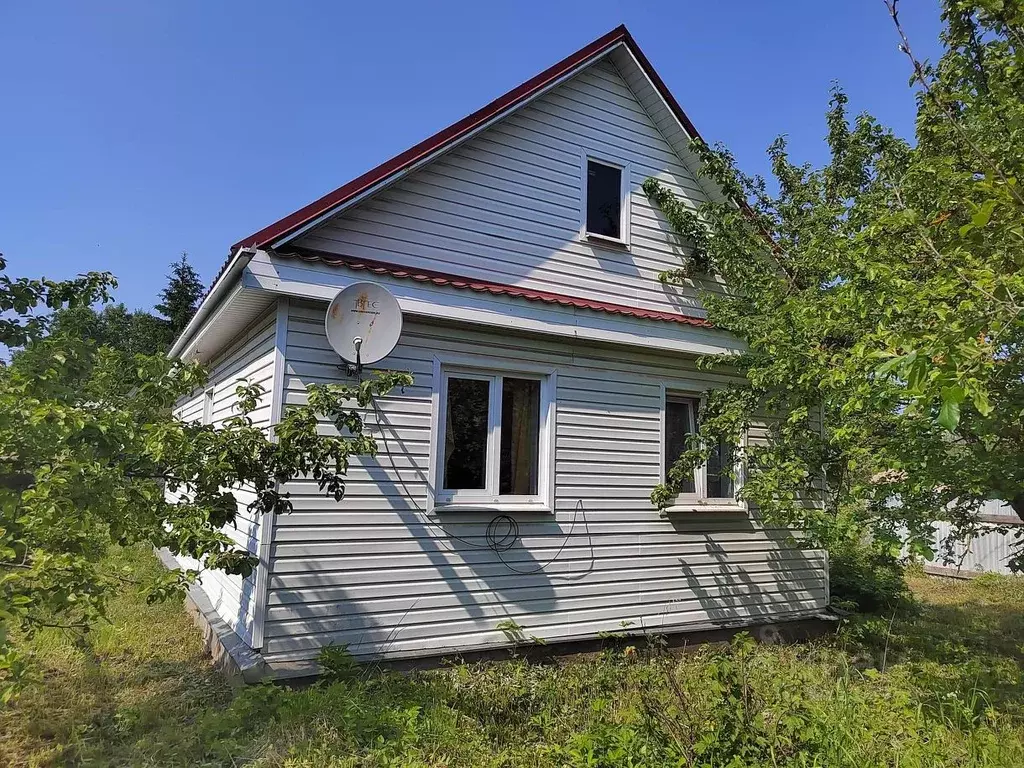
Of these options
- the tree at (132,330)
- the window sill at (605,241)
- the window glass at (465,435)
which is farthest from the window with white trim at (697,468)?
the tree at (132,330)

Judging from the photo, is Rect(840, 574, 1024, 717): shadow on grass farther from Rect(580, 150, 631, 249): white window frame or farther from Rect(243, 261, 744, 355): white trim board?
Rect(580, 150, 631, 249): white window frame

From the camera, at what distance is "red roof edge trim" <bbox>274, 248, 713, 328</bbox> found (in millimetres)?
5613

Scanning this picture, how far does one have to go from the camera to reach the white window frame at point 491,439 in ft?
20.1

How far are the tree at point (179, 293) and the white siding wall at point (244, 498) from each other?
118 feet

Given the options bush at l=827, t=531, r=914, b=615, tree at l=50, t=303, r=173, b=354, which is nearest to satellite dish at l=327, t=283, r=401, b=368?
bush at l=827, t=531, r=914, b=615

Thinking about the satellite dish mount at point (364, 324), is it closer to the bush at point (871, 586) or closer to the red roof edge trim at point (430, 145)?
the red roof edge trim at point (430, 145)

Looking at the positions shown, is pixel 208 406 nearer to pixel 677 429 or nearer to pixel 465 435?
pixel 465 435

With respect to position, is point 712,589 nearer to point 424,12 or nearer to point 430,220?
point 430,220

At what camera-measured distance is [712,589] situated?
7797 mm

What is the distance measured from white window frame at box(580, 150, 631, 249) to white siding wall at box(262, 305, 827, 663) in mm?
1547

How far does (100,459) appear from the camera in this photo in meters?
4.07

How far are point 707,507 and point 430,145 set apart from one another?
5.58m

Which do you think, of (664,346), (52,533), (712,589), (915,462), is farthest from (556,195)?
(52,533)

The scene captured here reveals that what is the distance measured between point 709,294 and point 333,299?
5272 millimetres
